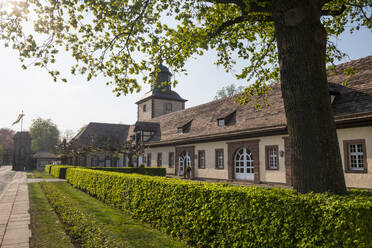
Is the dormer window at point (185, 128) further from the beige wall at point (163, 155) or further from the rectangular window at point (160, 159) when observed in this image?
the rectangular window at point (160, 159)

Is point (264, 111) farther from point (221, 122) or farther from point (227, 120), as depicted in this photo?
point (221, 122)

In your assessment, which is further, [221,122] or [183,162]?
[183,162]

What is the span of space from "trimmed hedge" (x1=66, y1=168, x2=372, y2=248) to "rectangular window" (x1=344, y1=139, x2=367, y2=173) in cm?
989

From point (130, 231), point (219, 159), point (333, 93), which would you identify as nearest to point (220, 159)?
point (219, 159)

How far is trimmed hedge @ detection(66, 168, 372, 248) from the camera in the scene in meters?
3.62

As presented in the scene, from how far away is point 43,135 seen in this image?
91312 mm

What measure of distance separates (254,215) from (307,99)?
2243 millimetres

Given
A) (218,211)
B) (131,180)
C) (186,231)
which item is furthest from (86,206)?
(218,211)

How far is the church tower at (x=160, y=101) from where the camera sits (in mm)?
42594

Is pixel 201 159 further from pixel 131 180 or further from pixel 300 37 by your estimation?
pixel 300 37

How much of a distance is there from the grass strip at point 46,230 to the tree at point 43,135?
87755 millimetres

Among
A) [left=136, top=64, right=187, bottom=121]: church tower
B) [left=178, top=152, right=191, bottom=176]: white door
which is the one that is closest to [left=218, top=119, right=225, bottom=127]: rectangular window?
[left=178, top=152, right=191, bottom=176]: white door

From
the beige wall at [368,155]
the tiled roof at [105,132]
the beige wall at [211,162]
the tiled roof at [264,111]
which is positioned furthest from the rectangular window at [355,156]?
the tiled roof at [105,132]

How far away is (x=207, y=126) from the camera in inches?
941
